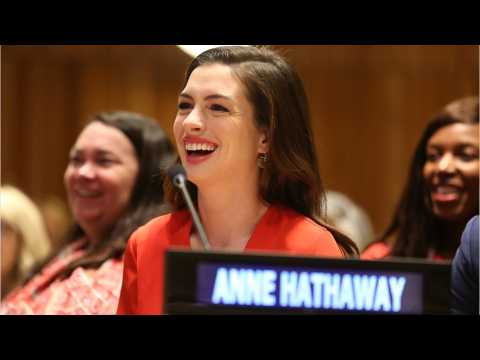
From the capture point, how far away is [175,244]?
180 centimetres

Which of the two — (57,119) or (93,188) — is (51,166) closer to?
(57,119)

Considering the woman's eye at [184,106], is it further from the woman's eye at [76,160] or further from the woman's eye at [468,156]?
the woman's eye at [468,156]

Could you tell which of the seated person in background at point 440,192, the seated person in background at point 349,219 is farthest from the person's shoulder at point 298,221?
the seated person in background at point 349,219

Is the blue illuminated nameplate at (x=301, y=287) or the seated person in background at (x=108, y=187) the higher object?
the seated person in background at (x=108, y=187)

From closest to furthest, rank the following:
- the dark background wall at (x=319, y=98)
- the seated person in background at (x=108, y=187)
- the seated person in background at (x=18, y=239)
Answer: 1. the seated person in background at (x=108, y=187)
2. the seated person in background at (x=18, y=239)
3. the dark background wall at (x=319, y=98)

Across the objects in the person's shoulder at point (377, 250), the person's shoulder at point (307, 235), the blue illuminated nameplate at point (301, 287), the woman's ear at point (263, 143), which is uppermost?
the woman's ear at point (263, 143)

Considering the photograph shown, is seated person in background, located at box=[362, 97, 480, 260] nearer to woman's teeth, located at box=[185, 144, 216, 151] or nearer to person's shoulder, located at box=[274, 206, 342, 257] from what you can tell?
person's shoulder, located at box=[274, 206, 342, 257]

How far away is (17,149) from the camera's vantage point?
18.3ft

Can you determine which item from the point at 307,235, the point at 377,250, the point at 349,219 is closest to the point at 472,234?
the point at 307,235

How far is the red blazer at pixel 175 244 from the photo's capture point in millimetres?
1750

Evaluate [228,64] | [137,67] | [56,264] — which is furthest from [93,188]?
[137,67]

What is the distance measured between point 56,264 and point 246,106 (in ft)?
4.34

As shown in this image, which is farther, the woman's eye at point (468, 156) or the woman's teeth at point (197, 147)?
the woman's eye at point (468, 156)

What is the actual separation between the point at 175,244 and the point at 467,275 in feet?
2.06
